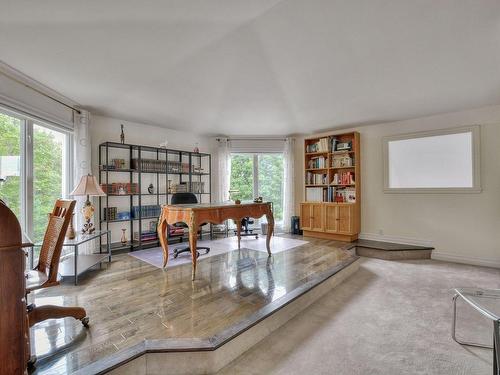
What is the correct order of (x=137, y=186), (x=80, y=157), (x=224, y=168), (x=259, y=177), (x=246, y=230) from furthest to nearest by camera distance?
(x=259, y=177)
(x=224, y=168)
(x=246, y=230)
(x=137, y=186)
(x=80, y=157)

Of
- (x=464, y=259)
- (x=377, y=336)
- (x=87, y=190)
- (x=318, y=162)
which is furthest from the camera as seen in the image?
(x=318, y=162)

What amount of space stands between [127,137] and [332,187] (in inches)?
159

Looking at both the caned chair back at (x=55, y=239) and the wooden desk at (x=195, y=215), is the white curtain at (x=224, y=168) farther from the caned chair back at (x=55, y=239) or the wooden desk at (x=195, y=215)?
the caned chair back at (x=55, y=239)

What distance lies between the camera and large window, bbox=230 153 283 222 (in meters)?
5.86

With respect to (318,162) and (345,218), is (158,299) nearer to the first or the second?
(345,218)

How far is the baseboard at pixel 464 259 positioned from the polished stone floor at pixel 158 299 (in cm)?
167

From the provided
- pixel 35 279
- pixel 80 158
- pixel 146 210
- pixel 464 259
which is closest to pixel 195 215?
pixel 35 279

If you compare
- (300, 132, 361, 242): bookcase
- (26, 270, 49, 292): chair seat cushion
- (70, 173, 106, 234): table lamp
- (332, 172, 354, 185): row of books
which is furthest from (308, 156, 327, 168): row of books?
(26, 270, 49, 292): chair seat cushion

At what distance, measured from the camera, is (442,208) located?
4.04 meters

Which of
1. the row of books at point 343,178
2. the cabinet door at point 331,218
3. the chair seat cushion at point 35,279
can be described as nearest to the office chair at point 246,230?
the cabinet door at point 331,218

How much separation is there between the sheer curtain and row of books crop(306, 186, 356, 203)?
4.10 metres

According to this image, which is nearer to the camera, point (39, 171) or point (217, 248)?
point (39, 171)

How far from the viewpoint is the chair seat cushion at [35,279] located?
5.06ft

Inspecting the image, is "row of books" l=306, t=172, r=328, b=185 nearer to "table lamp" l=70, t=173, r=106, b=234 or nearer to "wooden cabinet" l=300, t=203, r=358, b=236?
"wooden cabinet" l=300, t=203, r=358, b=236
